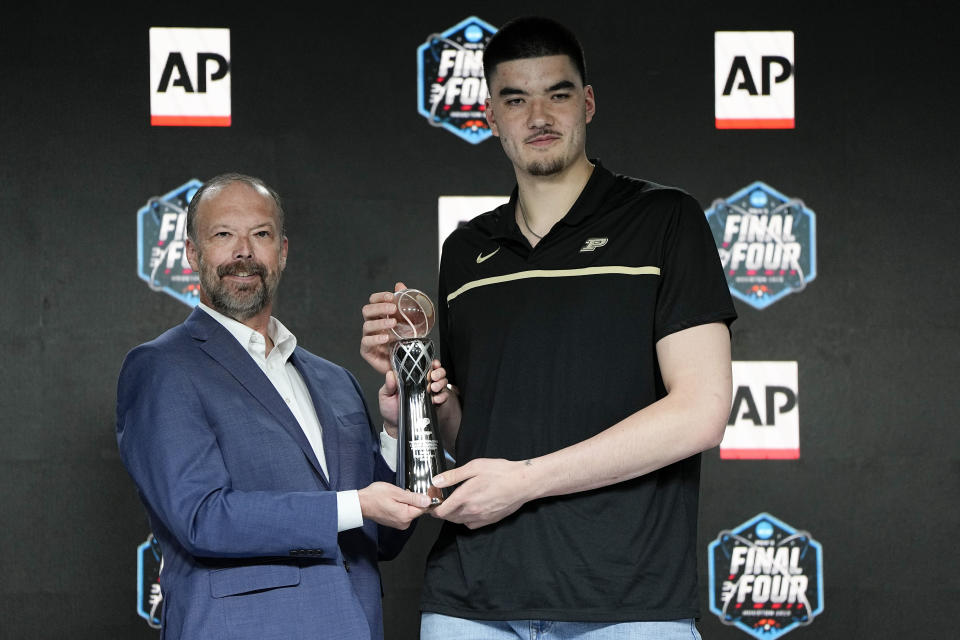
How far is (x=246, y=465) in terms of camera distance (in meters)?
1.70

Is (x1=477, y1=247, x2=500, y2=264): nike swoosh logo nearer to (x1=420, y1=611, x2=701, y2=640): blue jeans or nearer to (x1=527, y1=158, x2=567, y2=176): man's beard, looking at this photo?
(x1=527, y1=158, x2=567, y2=176): man's beard

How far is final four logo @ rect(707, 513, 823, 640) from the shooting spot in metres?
3.29

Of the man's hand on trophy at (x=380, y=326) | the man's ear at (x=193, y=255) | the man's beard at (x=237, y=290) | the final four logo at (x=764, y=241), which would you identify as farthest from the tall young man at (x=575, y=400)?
the final four logo at (x=764, y=241)

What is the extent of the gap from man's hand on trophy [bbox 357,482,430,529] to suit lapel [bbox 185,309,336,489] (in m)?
0.16

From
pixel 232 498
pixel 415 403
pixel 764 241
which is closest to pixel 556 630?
pixel 415 403

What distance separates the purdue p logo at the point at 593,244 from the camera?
1.55 m

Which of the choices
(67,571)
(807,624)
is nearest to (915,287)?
(807,624)

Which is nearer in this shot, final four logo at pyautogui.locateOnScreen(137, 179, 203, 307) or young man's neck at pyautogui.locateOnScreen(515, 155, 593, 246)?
young man's neck at pyautogui.locateOnScreen(515, 155, 593, 246)

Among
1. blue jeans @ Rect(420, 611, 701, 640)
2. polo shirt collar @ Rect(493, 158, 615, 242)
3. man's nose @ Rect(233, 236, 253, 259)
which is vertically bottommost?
blue jeans @ Rect(420, 611, 701, 640)

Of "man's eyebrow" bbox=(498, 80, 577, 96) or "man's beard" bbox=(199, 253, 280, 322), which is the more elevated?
"man's eyebrow" bbox=(498, 80, 577, 96)

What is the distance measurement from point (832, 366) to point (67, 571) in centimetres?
256

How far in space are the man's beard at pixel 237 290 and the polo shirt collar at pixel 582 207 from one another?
1.59 ft

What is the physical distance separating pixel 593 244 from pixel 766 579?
7.00 feet

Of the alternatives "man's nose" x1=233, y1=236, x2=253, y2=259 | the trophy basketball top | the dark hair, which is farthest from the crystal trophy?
the dark hair
